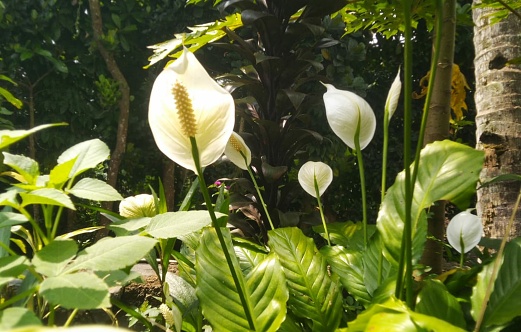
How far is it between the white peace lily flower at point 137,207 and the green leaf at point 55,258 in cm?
31

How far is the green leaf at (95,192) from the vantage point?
36 centimetres

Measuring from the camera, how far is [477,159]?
42 cm

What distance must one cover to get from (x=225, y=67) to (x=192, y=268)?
140 inches

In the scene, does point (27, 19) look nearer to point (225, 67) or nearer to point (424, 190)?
point (225, 67)

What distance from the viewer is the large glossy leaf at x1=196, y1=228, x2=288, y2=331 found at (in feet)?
1.37

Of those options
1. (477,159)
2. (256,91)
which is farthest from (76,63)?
(477,159)

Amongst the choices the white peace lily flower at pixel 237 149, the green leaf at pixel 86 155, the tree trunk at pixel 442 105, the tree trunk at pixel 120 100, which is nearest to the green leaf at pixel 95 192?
the green leaf at pixel 86 155

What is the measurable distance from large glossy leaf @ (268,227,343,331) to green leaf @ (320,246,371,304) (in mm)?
13

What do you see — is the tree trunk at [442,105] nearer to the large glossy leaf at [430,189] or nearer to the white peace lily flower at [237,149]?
the large glossy leaf at [430,189]

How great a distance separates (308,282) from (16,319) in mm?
334

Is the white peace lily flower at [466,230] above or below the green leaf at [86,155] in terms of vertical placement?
below

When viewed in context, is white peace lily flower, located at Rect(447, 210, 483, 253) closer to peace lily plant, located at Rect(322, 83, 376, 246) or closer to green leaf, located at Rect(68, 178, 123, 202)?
peace lily plant, located at Rect(322, 83, 376, 246)

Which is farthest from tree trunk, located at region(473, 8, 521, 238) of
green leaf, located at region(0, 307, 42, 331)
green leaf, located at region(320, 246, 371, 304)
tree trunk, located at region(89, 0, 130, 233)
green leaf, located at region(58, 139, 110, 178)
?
tree trunk, located at region(89, 0, 130, 233)

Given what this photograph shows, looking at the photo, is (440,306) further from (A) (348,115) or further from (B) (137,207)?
(B) (137,207)
